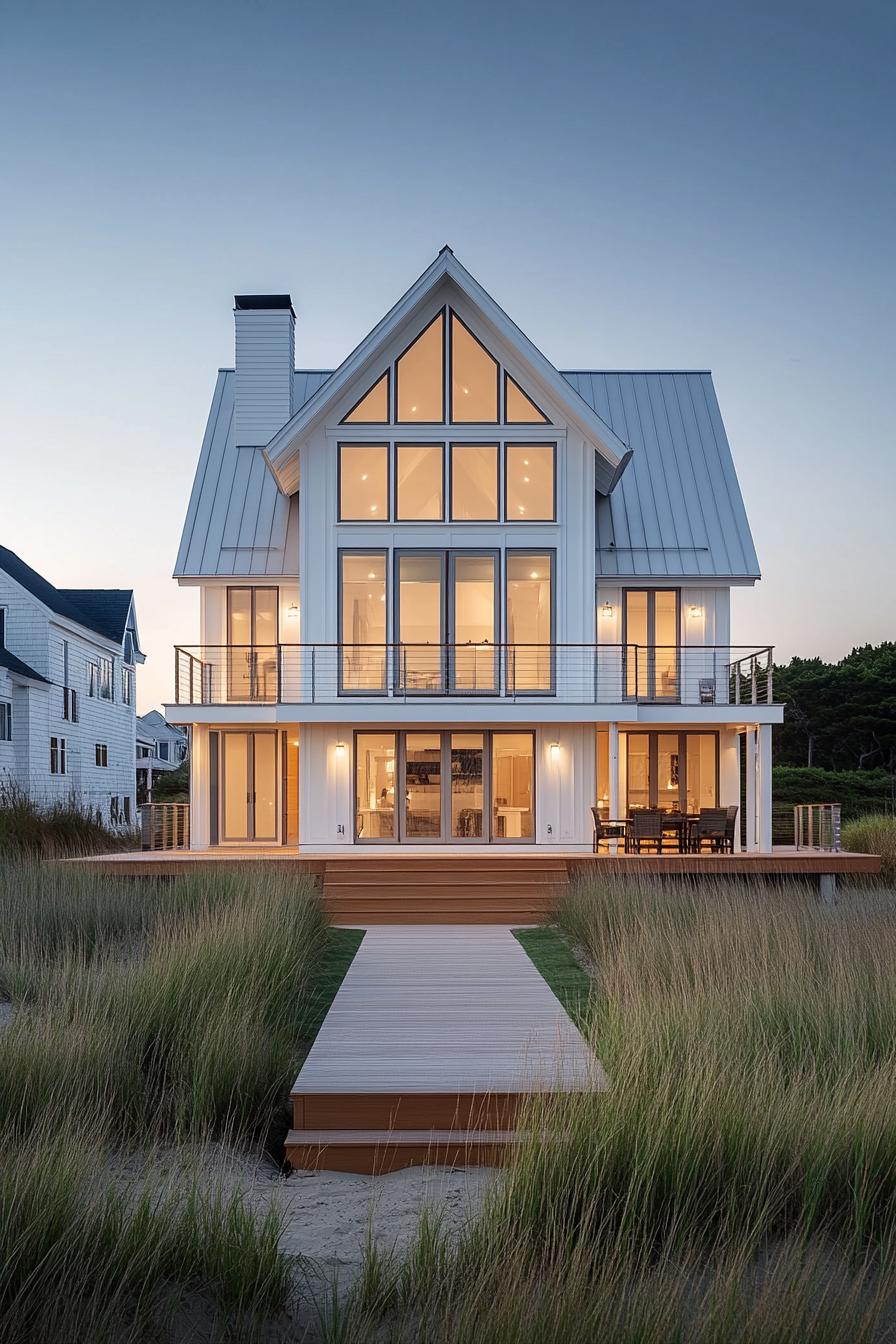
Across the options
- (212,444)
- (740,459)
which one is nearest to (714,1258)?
(212,444)

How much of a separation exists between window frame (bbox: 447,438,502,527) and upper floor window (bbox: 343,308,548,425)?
15.8 inches

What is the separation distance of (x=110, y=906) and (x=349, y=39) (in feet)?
60.0

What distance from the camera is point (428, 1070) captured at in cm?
670

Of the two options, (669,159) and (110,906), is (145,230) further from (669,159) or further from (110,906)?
(110,906)

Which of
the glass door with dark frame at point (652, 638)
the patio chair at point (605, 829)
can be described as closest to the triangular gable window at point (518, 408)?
the glass door with dark frame at point (652, 638)

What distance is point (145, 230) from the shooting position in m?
24.9

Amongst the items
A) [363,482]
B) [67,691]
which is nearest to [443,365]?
[363,482]

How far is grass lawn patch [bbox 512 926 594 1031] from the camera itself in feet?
27.9

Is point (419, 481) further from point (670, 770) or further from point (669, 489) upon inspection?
point (670, 770)

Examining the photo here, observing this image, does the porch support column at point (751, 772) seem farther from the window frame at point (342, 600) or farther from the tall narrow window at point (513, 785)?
the window frame at point (342, 600)

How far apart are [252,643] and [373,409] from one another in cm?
515

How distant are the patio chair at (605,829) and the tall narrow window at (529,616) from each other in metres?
2.71

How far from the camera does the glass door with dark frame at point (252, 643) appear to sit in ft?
66.5

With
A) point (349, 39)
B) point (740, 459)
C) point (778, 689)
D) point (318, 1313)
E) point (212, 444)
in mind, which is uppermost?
point (349, 39)
